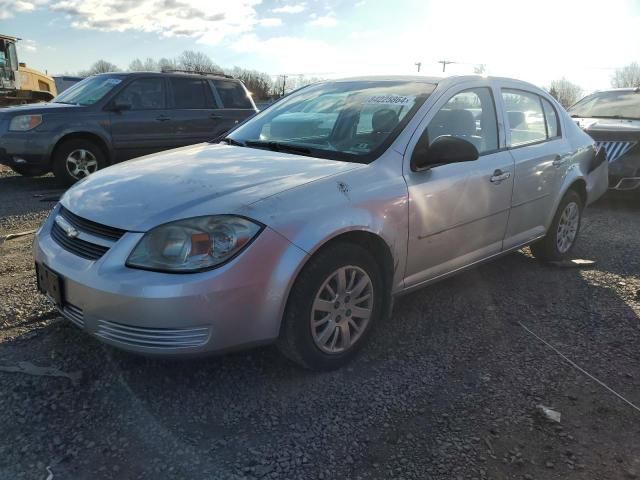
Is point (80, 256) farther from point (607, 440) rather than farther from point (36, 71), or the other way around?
point (36, 71)

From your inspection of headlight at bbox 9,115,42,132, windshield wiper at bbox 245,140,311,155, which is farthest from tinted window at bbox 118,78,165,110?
windshield wiper at bbox 245,140,311,155

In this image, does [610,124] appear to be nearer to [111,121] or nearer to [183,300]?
[111,121]

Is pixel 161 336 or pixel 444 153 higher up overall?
pixel 444 153

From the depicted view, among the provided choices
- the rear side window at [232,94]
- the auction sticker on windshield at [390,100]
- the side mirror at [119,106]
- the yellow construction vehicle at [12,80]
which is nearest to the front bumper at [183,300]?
the auction sticker on windshield at [390,100]

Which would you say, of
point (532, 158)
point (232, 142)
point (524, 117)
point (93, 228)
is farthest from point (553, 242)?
point (93, 228)

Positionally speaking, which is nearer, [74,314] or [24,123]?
[74,314]

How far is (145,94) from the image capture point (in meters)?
8.34

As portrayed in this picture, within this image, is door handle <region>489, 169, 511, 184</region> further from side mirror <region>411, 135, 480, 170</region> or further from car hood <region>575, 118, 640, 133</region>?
car hood <region>575, 118, 640, 133</region>

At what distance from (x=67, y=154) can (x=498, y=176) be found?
20.8 feet

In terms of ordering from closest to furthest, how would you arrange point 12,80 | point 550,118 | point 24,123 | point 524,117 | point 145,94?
point 524,117 < point 550,118 < point 24,123 < point 145,94 < point 12,80

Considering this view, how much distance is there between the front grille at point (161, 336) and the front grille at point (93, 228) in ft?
1.37

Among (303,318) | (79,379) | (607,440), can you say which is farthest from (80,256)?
(607,440)

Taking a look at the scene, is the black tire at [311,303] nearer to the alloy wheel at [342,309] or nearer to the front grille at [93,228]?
the alloy wheel at [342,309]

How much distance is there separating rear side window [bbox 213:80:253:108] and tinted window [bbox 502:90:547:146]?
5.90 meters
